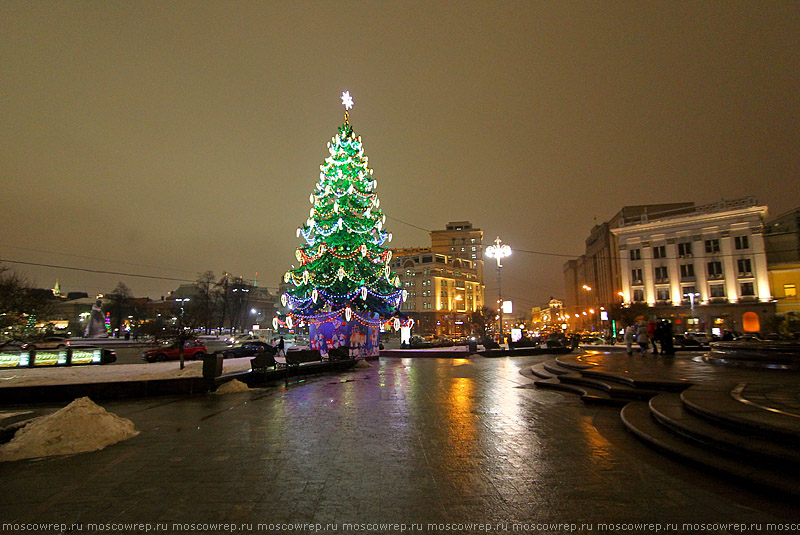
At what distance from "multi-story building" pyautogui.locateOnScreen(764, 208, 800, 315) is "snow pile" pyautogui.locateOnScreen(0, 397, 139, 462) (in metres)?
69.4

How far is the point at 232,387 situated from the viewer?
12.9 meters

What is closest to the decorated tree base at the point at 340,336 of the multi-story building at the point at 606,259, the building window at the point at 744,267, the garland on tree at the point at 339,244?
the garland on tree at the point at 339,244

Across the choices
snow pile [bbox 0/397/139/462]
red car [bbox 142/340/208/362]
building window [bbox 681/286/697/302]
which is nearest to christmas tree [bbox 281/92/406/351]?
red car [bbox 142/340/208/362]

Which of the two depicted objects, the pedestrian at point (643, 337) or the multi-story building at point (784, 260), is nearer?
the pedestrian at point (643, 337)

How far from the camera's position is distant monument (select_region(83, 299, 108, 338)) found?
67369mm

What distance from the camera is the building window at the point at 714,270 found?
5806cm

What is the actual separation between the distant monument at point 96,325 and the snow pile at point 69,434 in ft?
238

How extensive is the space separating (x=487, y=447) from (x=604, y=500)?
7.32ft

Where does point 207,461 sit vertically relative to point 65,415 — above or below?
Answer: below

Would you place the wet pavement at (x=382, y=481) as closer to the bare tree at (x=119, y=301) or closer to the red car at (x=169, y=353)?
the red car at (x=169, y=353)

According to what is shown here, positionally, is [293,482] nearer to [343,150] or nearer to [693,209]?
[343,150]

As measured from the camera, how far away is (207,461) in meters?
5.88

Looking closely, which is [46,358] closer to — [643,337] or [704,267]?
[643,337]

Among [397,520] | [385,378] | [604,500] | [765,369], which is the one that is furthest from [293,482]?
[765,369]
